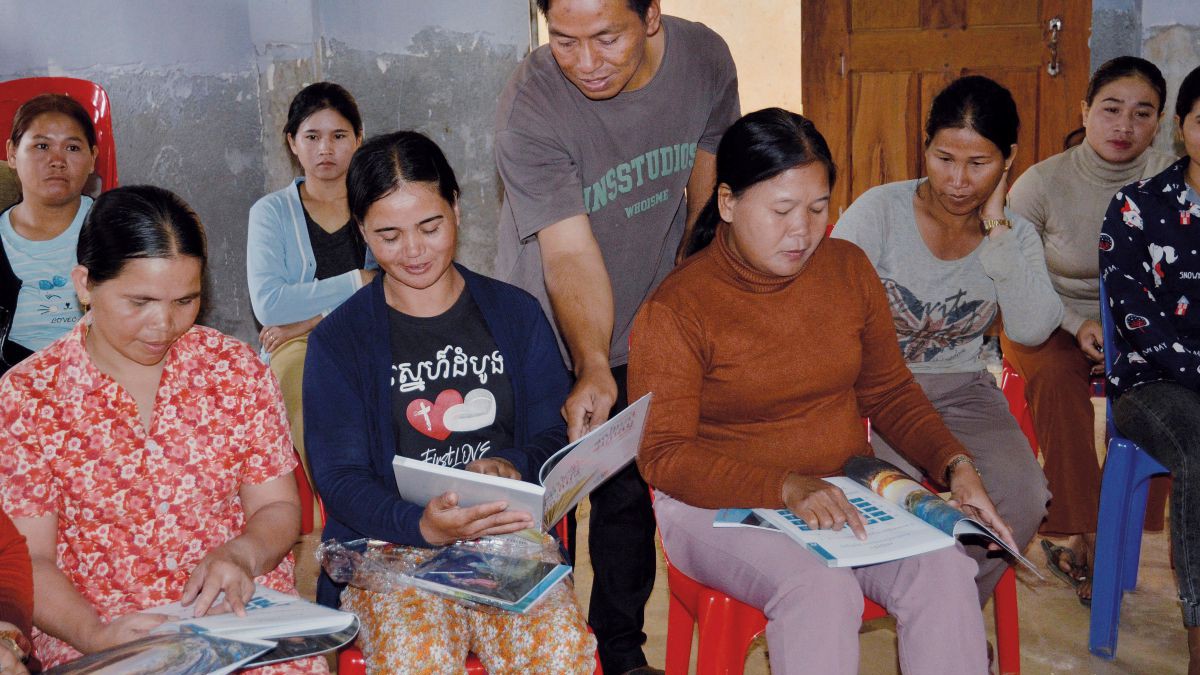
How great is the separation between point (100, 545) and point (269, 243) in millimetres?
1849

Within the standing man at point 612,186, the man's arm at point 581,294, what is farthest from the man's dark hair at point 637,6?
the man's arm at point 581,294

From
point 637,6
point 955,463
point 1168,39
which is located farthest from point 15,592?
point 1168,39

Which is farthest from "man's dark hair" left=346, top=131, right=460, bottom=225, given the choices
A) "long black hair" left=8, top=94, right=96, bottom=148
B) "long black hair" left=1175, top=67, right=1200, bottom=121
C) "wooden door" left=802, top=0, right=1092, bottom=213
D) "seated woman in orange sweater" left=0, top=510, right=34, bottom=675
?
"wooden door" left=802, top=0, right=1092, bottom=213

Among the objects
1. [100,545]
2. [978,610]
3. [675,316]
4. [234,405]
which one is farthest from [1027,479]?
[100,545]

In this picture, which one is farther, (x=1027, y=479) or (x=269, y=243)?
(x=269, y=243)

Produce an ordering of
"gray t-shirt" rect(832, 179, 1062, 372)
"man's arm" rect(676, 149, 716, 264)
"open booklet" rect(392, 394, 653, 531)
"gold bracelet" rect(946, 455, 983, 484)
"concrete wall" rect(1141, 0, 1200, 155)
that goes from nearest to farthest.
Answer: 1. "open booklet" rect(392, 394, 653, 531)
2. "gold bracelet" rect(946, 455, 983, 484)
3. "man's arm" rect(676, 149, 716, 264)
4. "gray t-shirt" rect(832, 179, 1062, 372)
5. "concrete wall" rect(1141, 0, 1200, 155)

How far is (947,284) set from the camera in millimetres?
2695

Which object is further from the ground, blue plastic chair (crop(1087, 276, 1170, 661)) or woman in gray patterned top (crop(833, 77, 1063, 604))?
woman in gray patterned top (crop(833, 77, 1063, 604))

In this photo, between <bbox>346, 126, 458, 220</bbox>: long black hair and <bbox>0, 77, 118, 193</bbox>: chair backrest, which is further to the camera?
<bbox>0, 77, 118, 193</bbox>: chair backrest

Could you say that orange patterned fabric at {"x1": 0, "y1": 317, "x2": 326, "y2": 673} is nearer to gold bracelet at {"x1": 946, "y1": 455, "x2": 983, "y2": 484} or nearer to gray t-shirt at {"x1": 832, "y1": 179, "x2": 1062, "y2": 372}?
gold bracelet at {"x1": 946, "y1": 455, "x2": 983, "y2": 484}

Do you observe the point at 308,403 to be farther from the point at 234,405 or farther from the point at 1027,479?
the point at 1027,479

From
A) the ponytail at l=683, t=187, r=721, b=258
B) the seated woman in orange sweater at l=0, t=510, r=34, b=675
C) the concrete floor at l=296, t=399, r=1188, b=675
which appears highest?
the ponytail at l=683, t=187, r=721, b=258

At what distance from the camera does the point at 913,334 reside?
2.73 metres

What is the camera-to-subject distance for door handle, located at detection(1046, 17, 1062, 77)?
17.7 feet
